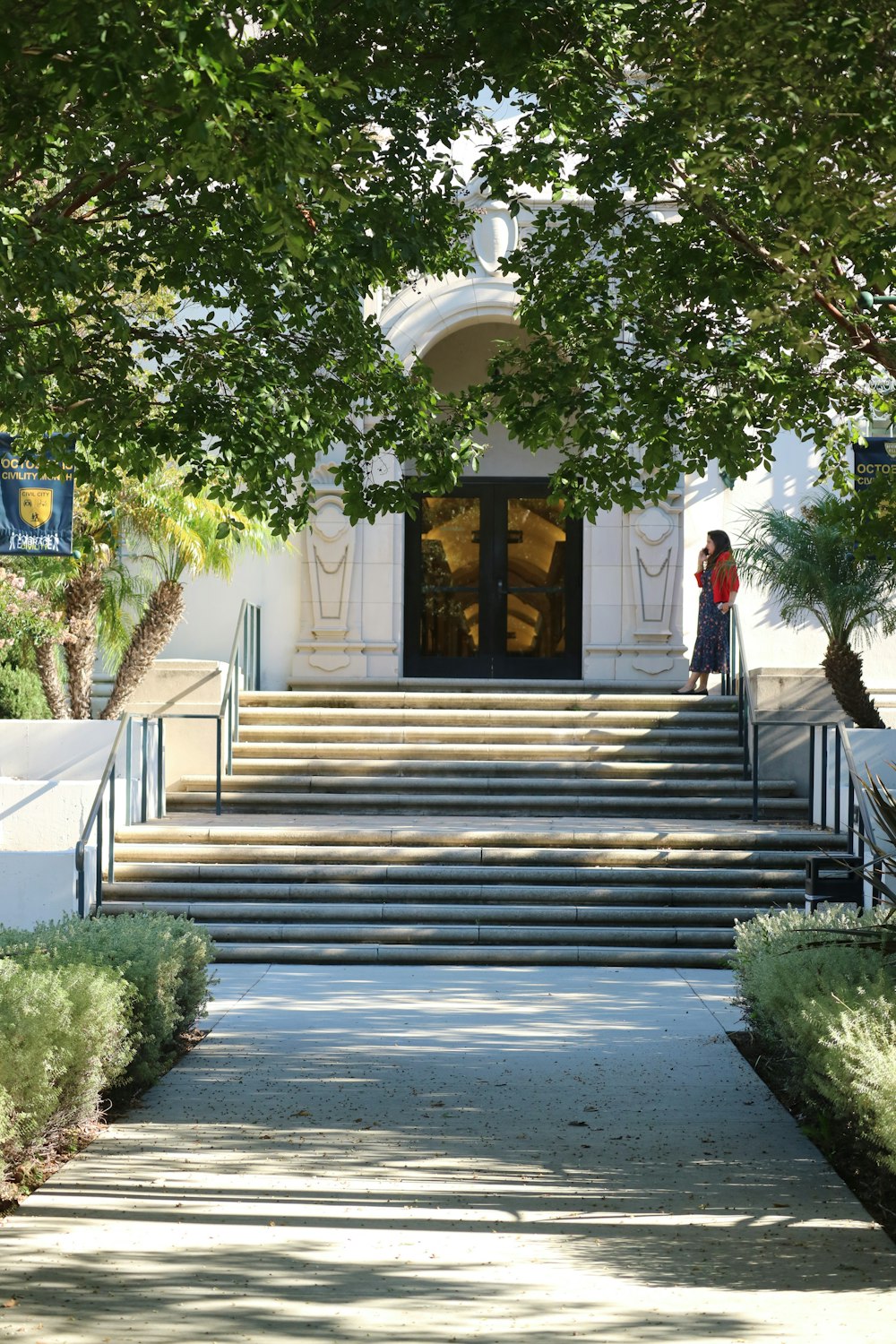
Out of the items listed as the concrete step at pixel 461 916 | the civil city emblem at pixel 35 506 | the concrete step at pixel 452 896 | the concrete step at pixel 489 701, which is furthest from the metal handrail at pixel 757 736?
the civil city emblem at pixel 35 506

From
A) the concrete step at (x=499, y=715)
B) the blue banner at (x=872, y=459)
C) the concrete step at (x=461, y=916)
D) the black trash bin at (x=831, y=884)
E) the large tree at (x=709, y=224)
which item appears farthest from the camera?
the concrete step at (x=499, y=715)

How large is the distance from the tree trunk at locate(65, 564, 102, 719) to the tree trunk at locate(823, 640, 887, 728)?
8288mm

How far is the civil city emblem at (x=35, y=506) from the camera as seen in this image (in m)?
14.0

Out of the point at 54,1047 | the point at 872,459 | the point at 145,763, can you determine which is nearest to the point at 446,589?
the point at 145,763

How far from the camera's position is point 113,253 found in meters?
8.55

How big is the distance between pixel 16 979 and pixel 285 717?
11204mm

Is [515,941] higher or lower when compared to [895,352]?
lower

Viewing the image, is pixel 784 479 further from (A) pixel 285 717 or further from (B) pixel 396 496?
(B) pixel 396 496

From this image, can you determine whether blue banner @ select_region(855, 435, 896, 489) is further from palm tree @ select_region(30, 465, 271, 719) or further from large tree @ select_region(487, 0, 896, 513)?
palm tree @ select_region(30, 465, 271, 719)

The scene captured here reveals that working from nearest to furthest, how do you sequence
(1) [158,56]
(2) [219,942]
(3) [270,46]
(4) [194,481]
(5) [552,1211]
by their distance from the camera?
(1) [158,56]
(5) [552,1211]
(3) [270,46]
(4) [194,481]
(2) [219,942]

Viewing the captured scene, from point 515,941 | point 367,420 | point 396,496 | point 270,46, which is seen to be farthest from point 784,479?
point 270,46

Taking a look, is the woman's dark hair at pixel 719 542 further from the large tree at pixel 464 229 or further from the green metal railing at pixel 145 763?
the large tree at pixel 464 229

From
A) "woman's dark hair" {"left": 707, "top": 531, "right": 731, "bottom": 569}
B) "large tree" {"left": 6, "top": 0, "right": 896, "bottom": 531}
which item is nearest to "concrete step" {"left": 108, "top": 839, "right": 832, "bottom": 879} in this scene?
"large tree" {"left": 6, "top": 0, "right": 896, "bottom": 531}

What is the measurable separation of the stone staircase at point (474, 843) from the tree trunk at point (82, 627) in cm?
188
